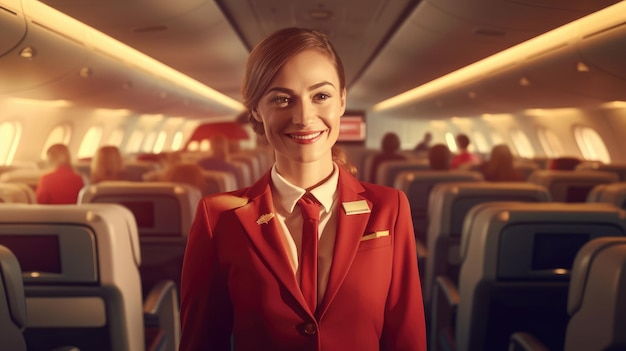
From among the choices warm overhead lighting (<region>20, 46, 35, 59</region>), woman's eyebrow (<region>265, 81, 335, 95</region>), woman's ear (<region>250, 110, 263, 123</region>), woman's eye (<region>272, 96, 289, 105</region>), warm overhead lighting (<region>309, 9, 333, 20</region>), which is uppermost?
warm overhead lighting (<region>309, 9, 333, 20</region>)

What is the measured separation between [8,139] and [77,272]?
29.2ft

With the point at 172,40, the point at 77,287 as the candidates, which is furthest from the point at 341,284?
the point at 172,40

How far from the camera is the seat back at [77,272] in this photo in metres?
2.16

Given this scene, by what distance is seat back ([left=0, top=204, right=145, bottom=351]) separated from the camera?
2.16 m

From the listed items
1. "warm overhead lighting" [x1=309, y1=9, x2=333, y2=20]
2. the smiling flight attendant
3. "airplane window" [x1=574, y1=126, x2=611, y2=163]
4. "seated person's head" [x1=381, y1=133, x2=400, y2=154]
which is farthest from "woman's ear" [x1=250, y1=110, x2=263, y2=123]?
"airplane window" [x1=574, y1=126, x2=611, y2=163]

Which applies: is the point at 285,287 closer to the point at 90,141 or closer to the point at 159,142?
the point at 90,141

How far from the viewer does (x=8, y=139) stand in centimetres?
973

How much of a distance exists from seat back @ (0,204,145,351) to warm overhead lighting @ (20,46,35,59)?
3.53m

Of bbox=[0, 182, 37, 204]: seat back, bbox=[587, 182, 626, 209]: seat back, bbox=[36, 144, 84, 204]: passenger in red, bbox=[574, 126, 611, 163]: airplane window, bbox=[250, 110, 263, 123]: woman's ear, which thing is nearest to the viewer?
bbox=[250, 110, 263, 123]: woman's ear

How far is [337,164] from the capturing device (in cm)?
155

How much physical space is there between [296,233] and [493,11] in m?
3.94

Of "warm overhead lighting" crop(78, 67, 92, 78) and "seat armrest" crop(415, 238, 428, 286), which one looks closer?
"seat armrest" crop(415, 238, 428, 286)

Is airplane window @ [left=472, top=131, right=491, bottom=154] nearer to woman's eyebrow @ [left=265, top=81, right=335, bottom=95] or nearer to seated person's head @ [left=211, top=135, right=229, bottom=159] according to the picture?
seated person's head @ [left=211, top=135, right=229, bottom=159]

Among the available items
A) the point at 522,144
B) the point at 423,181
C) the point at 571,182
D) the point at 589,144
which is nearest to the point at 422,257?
the point at 423,181
